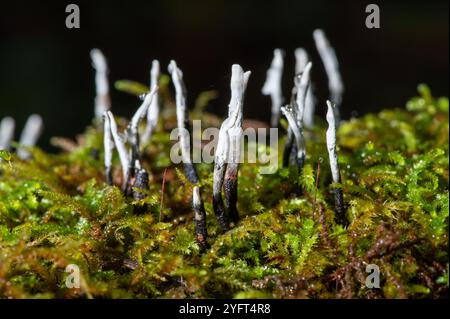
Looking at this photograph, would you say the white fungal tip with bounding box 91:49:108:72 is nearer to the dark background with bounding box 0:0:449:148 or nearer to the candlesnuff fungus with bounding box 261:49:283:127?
the candlesnuff fungus with bounding box 261:49:283:127

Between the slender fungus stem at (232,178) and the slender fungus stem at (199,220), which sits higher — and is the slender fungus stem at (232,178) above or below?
above

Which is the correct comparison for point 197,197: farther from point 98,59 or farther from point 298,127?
point 98,59

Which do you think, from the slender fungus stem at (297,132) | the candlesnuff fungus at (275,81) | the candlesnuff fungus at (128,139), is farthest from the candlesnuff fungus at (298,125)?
the candlesnuff fungus at (128,139)

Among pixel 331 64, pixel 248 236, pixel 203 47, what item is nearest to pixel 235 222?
pixel 248 236

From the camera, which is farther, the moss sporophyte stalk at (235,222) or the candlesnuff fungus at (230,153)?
the candlesnuff fungus at (230,153)

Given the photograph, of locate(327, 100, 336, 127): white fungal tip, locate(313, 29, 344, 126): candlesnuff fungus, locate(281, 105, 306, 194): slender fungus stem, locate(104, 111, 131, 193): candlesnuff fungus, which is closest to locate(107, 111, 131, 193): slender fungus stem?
locate(104, 111, 131, 193): candlesnuff fungus

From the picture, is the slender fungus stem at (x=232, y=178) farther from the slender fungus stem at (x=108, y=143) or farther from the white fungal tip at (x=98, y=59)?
the white fungal tip at (x=98, y=59)
